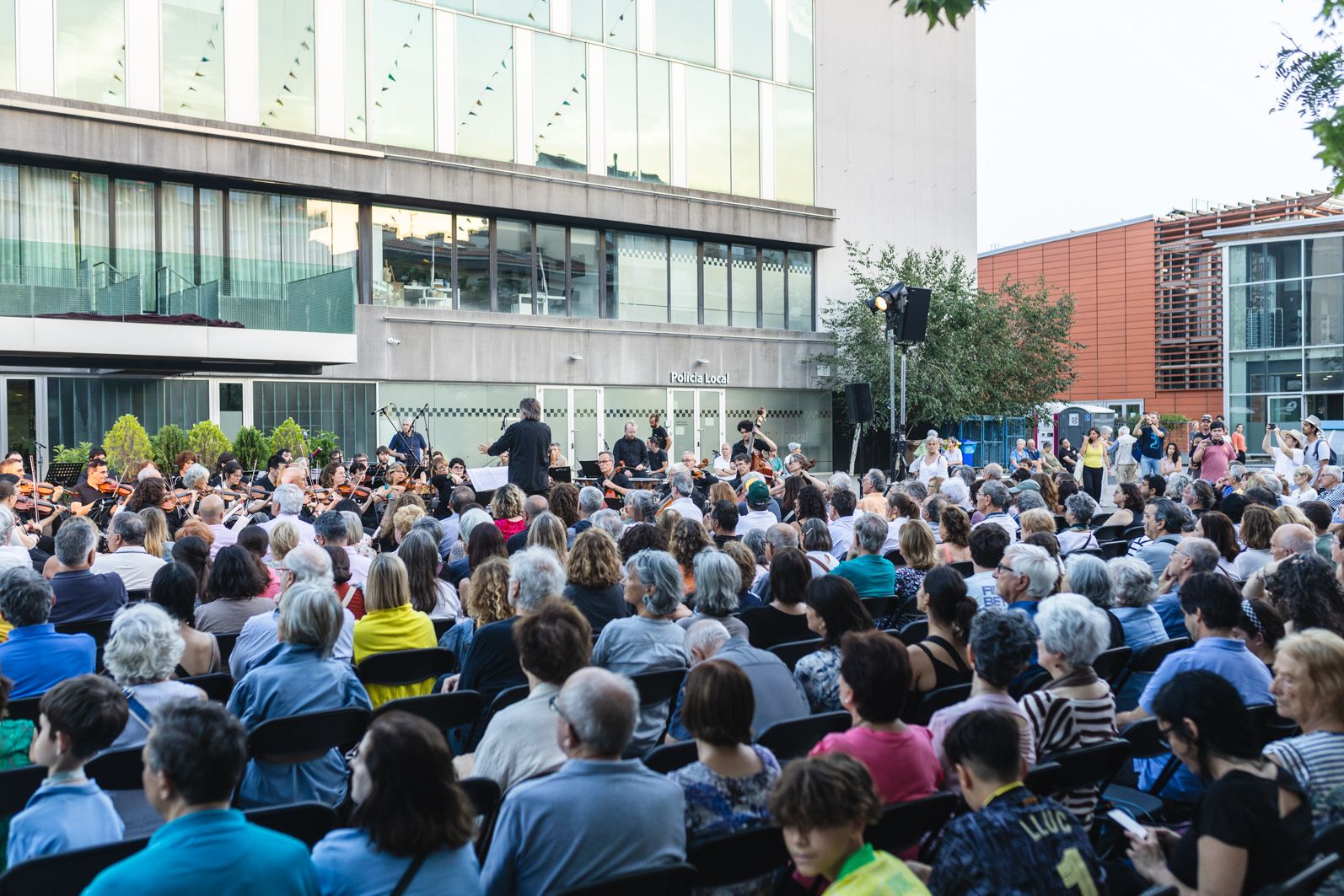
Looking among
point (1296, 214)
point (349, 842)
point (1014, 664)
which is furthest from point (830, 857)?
point (1296, 214)

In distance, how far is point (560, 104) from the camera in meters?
23.6

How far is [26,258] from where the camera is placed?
16000mm

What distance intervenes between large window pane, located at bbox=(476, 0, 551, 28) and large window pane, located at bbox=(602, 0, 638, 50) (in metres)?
1.58

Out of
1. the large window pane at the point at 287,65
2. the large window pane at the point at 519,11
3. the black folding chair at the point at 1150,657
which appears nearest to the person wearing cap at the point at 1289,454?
the black folding chair at the point at 1150,657

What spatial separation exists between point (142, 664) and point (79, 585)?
88.0 inches

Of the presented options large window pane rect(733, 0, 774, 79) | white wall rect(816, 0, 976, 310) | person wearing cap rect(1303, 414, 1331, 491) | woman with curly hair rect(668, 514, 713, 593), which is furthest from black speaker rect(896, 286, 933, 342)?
large window pane rect(733, 0, 774, 79)

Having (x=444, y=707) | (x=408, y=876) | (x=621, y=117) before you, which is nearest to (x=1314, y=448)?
(x=444, y=707)

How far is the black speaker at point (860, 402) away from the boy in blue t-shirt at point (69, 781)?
13.6 metres

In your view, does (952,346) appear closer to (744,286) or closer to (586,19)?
(744,286)

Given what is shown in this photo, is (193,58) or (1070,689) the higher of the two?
(193,58)

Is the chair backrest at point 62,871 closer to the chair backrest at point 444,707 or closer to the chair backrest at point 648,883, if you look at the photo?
the chair backrest at point 648,883

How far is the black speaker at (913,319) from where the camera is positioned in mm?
14727

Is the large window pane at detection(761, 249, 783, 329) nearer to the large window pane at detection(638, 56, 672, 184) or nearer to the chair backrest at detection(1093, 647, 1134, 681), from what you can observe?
the large window pane at detection(638, 56, 672, 184)

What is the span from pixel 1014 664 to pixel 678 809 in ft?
4.81
